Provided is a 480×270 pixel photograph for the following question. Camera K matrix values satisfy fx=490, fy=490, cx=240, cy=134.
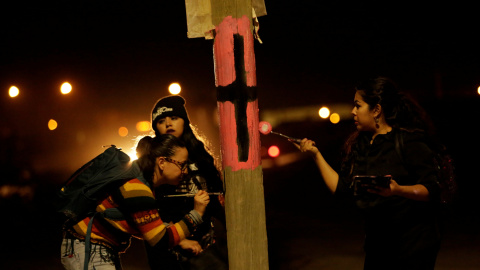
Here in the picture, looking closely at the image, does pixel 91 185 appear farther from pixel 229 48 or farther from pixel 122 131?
pixel 122 131

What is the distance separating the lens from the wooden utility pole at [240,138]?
9.83 feet

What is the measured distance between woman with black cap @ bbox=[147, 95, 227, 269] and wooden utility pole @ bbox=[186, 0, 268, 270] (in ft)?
3.15

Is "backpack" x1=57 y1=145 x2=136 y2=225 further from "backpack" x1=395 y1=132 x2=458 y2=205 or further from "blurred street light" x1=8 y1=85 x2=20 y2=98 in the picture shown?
"blurred street light" x1=8 y1=85 x2=20 y2=98

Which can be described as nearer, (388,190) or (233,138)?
(233,138)

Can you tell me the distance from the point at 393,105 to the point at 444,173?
0.63 m

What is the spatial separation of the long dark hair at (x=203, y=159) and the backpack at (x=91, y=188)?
1013 mm

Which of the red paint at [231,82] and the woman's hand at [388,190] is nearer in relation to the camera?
the red paint at [231,82]

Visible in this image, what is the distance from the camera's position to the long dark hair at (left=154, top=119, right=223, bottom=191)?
4434 mm

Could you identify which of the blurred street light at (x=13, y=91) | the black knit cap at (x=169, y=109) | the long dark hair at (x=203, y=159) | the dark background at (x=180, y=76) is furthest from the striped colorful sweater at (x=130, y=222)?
the blurred street light at (x=13, y=91)

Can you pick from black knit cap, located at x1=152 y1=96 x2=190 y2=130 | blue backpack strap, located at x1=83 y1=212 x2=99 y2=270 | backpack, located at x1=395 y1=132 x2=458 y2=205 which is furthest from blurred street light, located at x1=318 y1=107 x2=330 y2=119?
blue backpack strap, located at x1=83 y1=212 x2=99 y2=270

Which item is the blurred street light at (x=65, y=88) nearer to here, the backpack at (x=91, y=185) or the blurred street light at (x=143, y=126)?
the blurred street light at (x=143, y=126)

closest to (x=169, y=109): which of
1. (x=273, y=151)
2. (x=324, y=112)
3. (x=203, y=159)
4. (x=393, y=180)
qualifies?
(x=203, y=159)

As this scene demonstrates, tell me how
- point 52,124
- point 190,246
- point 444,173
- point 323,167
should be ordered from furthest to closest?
1. point 52,124
2. point 190,246
3. point 323,167
4. point 444,173

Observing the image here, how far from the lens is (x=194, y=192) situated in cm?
427
